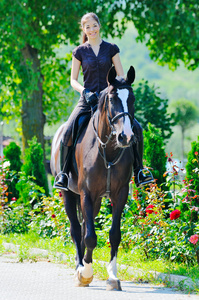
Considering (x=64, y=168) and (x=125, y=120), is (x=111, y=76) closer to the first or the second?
(x=125, y=120)

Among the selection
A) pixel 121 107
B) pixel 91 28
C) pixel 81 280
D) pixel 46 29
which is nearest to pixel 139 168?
pixel 121 107

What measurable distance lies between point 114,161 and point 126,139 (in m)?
0.83

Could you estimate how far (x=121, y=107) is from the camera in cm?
585

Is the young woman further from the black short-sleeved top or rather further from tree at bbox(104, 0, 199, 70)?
tree at bbox(104, 0, 199, 70)

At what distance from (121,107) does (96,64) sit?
1506mm

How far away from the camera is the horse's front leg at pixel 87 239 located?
6.33 metres

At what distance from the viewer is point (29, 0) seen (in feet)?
60.3

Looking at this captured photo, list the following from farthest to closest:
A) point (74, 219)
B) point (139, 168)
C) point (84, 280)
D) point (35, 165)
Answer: point (35, 165) → point (74, 219) → point (139, 168) → point (84, 280)

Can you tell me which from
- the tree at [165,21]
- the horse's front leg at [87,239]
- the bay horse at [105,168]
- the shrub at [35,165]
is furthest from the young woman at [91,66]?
the tree at [165,21]

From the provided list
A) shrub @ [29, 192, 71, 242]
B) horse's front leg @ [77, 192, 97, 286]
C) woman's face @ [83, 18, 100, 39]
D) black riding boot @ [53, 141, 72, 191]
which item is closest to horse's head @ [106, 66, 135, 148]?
horse's front leg @ [77, 192, 97, 286]

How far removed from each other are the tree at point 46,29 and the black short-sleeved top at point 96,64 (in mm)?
9855

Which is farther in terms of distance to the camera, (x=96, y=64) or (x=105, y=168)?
(x=96, y=64)

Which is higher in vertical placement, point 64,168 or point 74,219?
point 64,168

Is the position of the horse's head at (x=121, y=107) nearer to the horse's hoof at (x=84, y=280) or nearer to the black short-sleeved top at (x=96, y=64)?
the black short-sleeved top at (x=96, y=64)
